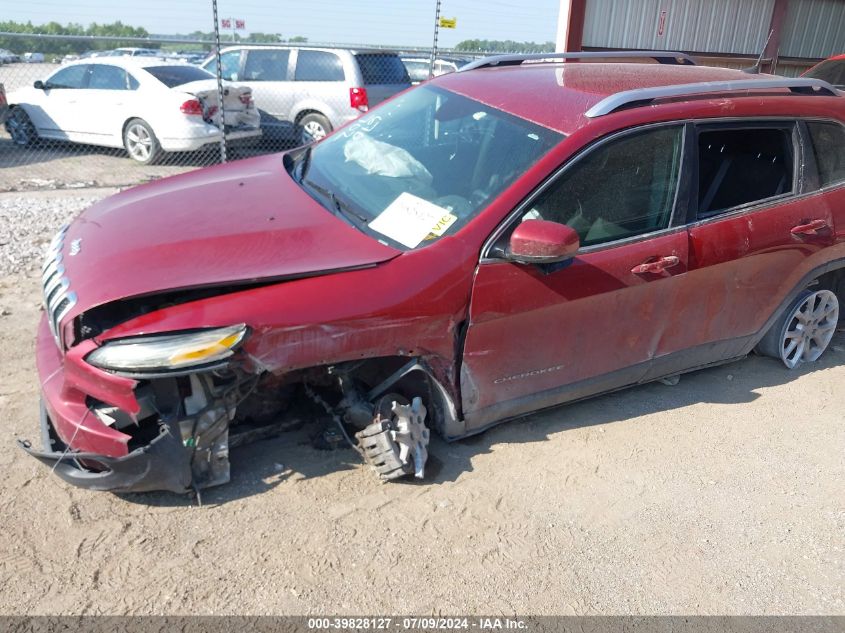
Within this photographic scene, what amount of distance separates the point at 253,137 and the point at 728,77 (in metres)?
7.75

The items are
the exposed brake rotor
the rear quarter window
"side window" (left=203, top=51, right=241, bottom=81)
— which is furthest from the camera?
"side window" (left=203, top=51, right=241, bottom=81)

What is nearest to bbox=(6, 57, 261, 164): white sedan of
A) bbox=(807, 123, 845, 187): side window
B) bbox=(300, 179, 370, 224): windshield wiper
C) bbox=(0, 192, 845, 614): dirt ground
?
bbox=(0, 192, 845, 614): dirt ground

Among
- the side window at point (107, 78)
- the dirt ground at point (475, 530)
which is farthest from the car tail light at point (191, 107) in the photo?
the dirt ground at point (475, 530)

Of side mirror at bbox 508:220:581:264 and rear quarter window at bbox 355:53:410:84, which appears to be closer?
side mirror at bbox 508:220:581:264

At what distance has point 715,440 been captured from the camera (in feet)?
12.7

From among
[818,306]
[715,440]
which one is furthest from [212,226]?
[818,306]

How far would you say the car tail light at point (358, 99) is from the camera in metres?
10.4

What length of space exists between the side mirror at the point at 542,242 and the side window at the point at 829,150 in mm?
2036

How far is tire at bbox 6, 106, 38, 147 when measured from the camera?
10891mm

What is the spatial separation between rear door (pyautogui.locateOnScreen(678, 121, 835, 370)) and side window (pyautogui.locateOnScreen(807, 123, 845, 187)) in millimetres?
107

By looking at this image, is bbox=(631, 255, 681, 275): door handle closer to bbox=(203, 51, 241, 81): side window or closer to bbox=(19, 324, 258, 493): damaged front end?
bbox=(19, 324, 258, 493): damaged front end

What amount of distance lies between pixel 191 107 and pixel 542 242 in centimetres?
796

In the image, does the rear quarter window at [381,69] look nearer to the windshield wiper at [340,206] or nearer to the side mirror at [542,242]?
the windshield wiper at [340,206]

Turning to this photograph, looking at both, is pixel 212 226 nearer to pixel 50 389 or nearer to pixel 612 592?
pixel 50 389
